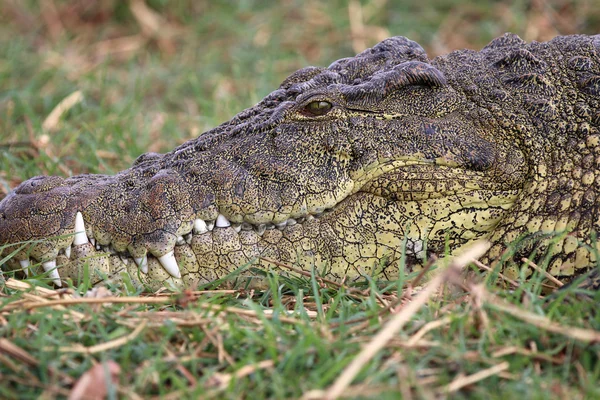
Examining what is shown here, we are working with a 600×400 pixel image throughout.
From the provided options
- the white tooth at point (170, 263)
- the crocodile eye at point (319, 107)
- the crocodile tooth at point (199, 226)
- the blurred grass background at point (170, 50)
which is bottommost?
the white tooth at point (170, 263)

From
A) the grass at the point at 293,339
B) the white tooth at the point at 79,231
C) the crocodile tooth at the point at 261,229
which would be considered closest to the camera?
the grass at the point at 293,339

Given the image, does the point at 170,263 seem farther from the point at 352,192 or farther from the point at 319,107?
the point at 319,107

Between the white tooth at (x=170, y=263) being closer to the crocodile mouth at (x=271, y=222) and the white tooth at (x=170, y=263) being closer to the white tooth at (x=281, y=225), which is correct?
the crocodile mouth at (x=271, y=222)

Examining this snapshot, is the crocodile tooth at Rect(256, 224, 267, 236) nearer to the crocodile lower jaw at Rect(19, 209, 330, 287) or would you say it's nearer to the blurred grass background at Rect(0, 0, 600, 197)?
the crocodile lower jaw at Rect(19, 209, 330, 287)

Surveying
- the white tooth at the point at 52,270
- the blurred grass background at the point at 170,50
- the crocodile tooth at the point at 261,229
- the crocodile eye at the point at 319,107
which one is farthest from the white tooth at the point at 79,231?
the blurred grass background at the point at 170,50

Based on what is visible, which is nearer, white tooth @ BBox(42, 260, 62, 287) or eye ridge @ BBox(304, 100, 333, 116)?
white tooth @ BBox(42, 260, 62, 287)

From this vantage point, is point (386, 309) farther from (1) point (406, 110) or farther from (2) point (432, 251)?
(1) point (406, 110)

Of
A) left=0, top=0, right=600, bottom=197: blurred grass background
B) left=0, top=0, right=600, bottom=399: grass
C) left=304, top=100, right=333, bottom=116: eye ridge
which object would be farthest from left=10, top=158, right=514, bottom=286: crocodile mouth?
left=0, top=0, right=600, bottom=197: blurred grass background

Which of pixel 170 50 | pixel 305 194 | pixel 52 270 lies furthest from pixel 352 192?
pixel 170 50
